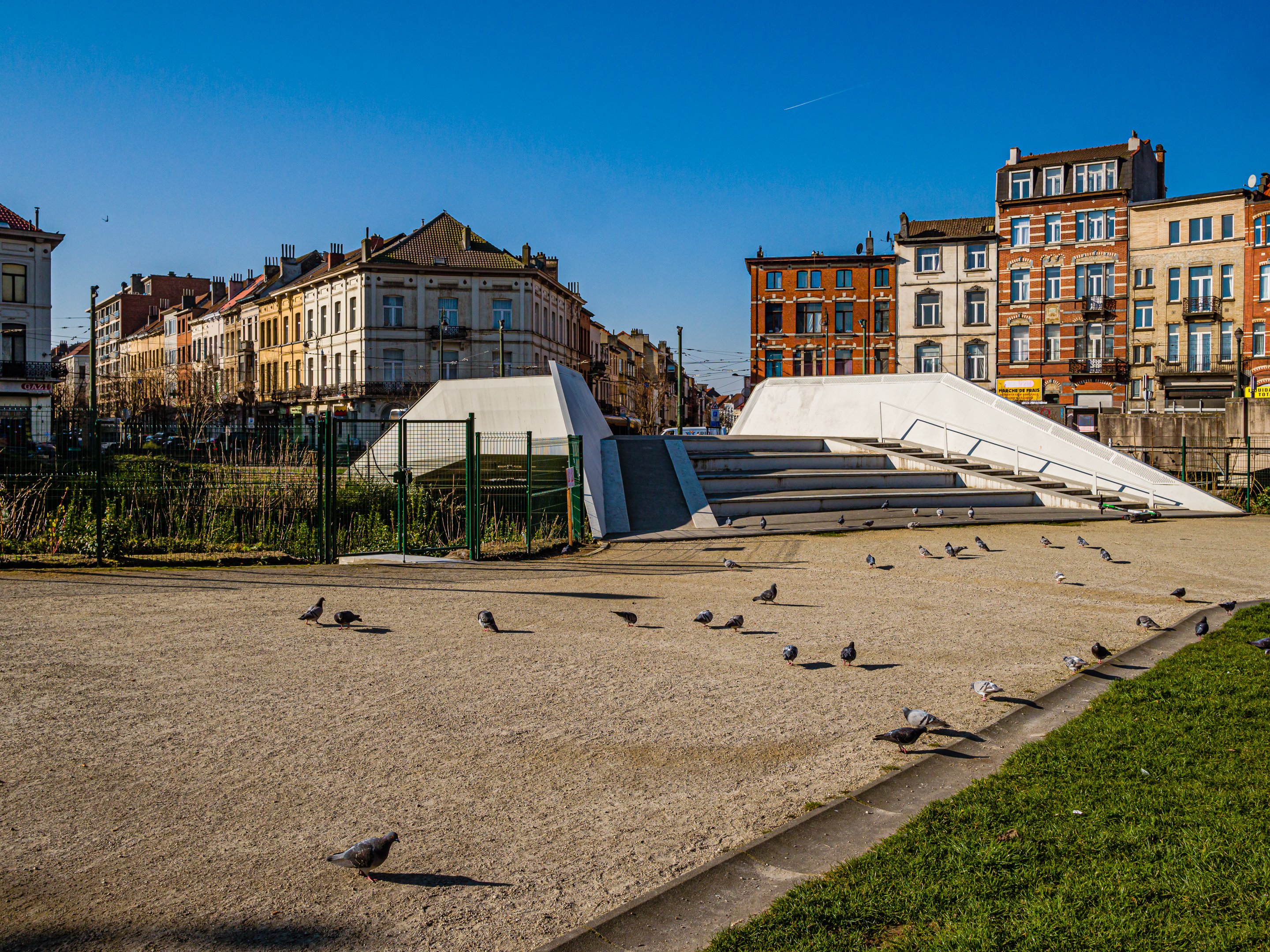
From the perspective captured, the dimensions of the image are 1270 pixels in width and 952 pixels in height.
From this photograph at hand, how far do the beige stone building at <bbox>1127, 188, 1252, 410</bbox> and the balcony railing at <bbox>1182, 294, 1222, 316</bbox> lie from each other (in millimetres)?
37

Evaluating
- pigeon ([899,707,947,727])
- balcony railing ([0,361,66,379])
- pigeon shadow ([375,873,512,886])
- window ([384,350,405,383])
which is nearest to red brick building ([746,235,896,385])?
window ([384,350,405,383])

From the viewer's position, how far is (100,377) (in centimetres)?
8238

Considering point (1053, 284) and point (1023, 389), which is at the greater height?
point (1053, 284)

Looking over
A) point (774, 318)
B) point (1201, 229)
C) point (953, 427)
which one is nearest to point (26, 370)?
point (774, 318)

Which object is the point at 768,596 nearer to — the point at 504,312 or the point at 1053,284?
the point at 1053,284

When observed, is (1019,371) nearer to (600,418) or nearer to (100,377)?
(600,418)

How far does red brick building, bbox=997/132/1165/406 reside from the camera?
180ft

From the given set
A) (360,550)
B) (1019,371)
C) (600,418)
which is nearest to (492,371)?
(1019,371)

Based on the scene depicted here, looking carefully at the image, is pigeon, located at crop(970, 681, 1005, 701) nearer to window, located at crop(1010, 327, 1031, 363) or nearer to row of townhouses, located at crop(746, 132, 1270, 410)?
row of townhouses, located at crop(746, 132, 1270, 410)

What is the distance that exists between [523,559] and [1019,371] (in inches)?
1955

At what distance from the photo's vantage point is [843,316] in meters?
65.4

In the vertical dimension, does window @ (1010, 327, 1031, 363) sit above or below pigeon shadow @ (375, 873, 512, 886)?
above

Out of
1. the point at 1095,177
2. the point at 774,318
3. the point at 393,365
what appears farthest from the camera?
the point at 774,318

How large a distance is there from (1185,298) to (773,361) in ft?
81.2
